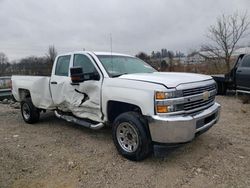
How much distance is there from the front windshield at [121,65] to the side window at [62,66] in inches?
40.0

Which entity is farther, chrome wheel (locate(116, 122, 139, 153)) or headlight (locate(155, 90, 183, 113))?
chrome wheel (locate(116, 122, 139, 153))

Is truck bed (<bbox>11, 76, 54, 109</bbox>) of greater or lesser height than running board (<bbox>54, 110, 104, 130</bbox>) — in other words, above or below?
above

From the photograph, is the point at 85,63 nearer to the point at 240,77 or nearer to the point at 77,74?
the point at 77,74

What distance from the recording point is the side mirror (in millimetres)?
4633

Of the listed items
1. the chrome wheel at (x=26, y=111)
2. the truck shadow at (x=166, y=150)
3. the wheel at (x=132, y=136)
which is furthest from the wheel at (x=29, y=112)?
the wheel at (x=132, y=136)

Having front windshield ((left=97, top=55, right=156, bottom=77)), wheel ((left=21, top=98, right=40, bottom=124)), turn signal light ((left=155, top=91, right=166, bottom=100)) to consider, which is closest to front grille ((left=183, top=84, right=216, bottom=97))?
turn signal light ((left=155, top=91, right=166, bottom=100))

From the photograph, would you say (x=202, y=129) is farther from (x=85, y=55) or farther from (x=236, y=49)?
(x=236, y=49)

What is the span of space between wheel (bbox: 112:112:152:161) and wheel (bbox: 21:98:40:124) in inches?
132

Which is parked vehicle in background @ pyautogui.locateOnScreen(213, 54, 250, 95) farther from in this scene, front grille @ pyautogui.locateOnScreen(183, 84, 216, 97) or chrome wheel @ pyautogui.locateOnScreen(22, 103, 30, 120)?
chrome wheel @ pyautogui.locateOnScreen(22, 103, 30, 120)

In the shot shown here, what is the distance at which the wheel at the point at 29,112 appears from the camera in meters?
6.79

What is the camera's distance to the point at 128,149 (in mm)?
4258

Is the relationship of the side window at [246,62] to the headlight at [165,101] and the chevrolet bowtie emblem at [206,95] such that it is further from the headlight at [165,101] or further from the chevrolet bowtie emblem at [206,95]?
the headlight at [165,101]

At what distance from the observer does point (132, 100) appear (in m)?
4.02

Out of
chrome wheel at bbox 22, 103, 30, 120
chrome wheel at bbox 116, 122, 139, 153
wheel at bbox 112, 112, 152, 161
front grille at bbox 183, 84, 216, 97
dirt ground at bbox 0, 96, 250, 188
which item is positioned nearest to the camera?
dirt ground at bbox 0, 96, 250, 188
